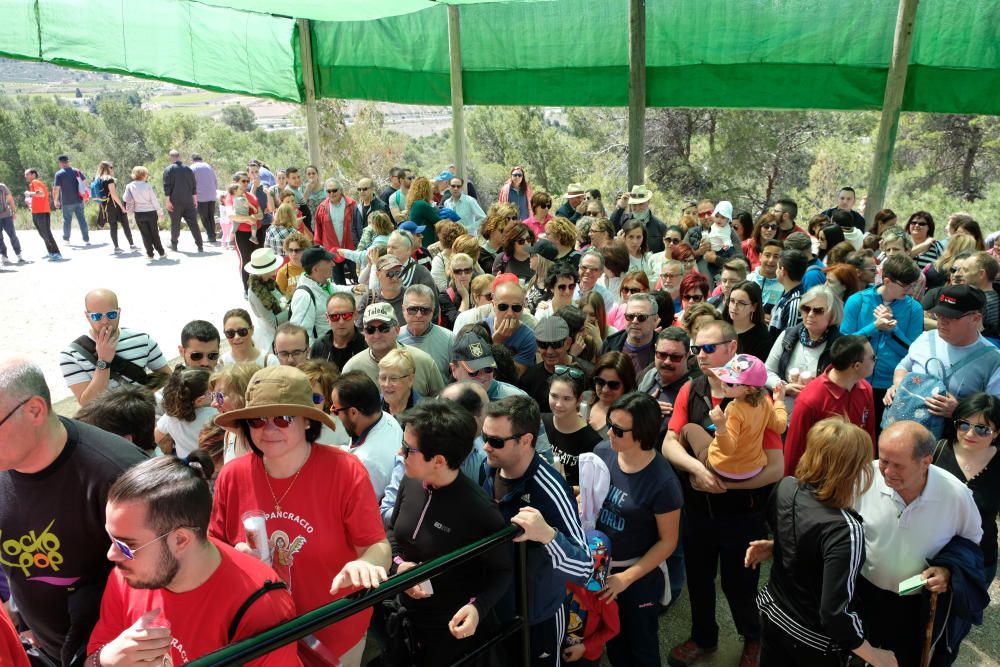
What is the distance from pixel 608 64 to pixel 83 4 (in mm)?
6777

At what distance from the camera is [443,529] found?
9.16 feet

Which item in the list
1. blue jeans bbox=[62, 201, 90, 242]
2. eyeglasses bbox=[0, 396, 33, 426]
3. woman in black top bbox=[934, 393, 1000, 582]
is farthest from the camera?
blue jeans bbox=[62, 201, 90, 242]

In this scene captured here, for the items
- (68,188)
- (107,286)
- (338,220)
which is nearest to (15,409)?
(338,220)

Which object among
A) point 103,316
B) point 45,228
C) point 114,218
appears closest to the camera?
point 103,316

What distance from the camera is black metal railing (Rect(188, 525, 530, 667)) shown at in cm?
174

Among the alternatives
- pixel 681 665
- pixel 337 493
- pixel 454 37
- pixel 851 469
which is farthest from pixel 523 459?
pixel 454 37

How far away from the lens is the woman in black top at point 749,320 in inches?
202

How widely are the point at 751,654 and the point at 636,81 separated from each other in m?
8.08

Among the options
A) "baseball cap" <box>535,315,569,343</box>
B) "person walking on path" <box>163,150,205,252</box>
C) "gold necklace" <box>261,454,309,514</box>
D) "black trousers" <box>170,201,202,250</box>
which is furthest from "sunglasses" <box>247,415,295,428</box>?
"black trousers" <box>170,201,202,250</box>

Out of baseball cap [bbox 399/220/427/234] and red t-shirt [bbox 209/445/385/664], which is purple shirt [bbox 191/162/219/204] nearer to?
baseball cap [bbox 399/220/427/234]

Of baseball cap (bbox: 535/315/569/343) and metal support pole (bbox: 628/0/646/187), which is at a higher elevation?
metal support pole (bbox: 628/0/646/187)

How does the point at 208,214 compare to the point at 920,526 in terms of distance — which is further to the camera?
the point at 208,214

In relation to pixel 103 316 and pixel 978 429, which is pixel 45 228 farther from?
pixel 978 429

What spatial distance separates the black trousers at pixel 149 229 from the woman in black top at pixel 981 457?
1281cm
